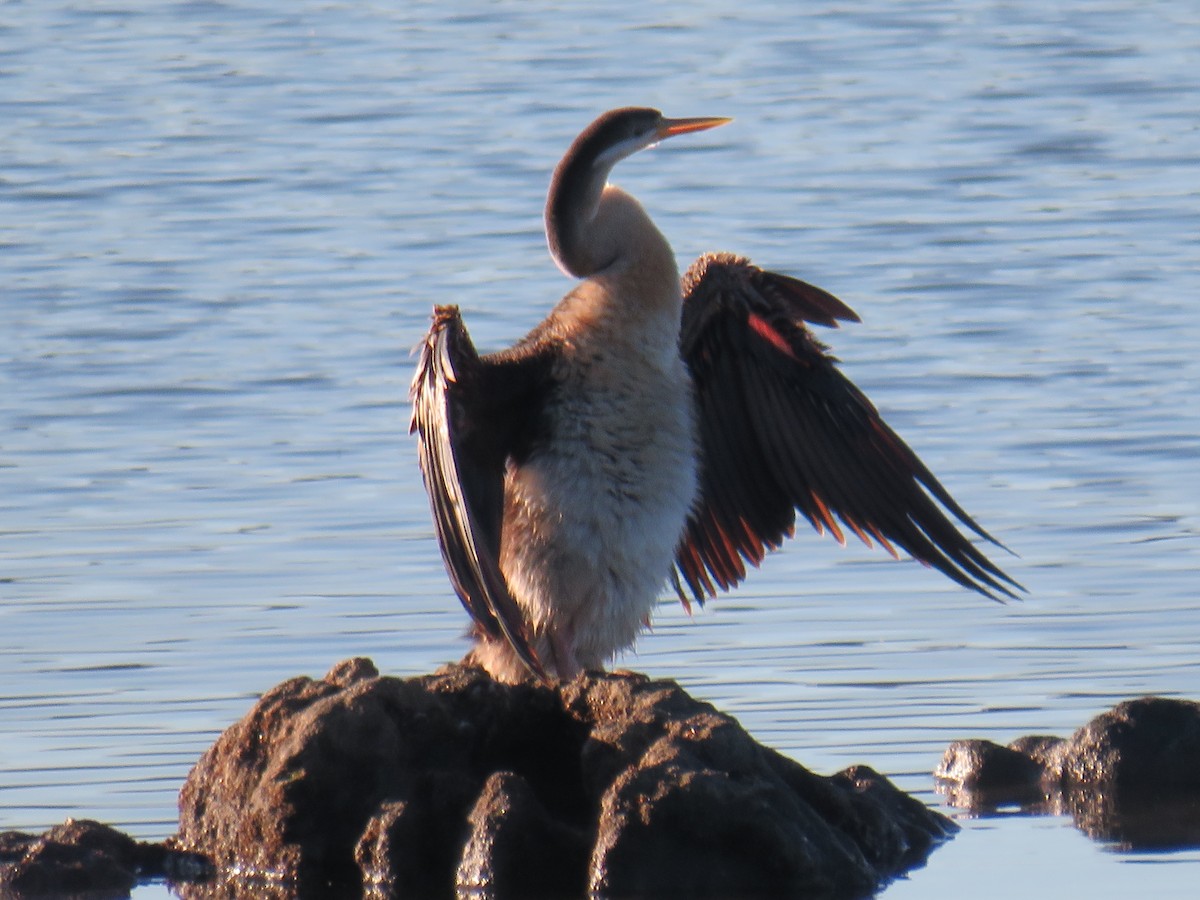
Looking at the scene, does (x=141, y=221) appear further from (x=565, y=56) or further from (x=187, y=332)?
(x=565, y=56)

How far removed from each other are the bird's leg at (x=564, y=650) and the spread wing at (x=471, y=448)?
10 centimetres

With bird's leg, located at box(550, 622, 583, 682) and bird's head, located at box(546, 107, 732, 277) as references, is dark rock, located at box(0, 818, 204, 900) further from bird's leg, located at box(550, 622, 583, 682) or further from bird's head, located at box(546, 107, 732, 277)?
bird's head, located at box(546, 107, 732, 277)

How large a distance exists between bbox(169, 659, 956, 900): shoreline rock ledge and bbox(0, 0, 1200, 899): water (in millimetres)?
269

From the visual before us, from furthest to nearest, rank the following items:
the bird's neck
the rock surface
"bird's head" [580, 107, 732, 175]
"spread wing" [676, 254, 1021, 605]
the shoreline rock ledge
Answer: "spread wing" [676, 254, 1021, 605] → "bird's head" [580, 107, 732, 175] → the bird's neck → the rock surface → the shoreline rock ledge

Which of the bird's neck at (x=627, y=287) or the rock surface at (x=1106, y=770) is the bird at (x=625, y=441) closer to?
the bird's neck at (x=627, y=287)

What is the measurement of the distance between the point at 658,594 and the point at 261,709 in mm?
1186

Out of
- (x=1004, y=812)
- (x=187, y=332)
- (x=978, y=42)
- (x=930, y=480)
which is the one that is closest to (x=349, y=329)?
(x=187, y=332)

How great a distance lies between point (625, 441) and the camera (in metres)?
7.49

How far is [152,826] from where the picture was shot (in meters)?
7.39

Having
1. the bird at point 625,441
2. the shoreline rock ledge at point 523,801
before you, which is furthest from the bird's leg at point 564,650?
the shoreline rock ledge at point 523,801

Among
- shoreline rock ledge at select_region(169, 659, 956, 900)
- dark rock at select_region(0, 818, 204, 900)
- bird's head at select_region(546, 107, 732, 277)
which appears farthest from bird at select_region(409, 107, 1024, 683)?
dark rock at select_region(0, 818, 204, 900)

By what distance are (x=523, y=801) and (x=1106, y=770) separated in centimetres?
168

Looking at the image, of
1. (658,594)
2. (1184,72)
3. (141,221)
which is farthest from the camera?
(1184,72)

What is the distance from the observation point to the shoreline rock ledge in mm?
6492
